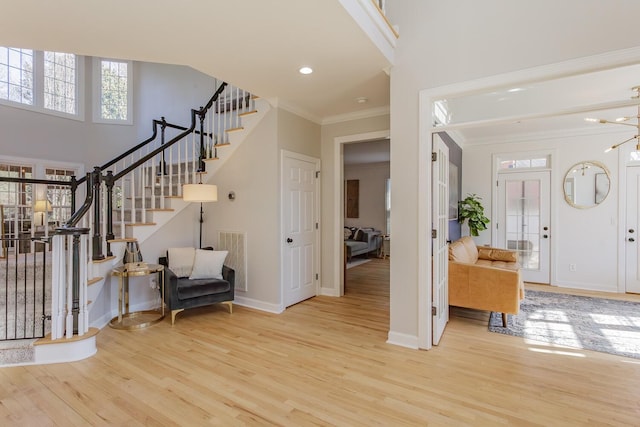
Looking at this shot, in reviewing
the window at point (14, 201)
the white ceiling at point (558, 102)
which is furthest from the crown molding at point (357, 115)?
the window at point (14, 201)

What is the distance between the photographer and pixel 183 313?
4.00 metres

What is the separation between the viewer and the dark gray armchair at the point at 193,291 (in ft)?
11.8

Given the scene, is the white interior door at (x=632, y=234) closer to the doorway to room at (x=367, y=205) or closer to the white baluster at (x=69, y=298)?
the doorway to room at (x=367, y=205)

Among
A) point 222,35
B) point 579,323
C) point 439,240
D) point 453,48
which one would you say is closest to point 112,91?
point 222,35

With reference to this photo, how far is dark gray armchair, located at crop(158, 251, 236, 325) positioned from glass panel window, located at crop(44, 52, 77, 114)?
4.28 m

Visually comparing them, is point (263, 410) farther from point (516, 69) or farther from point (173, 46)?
point (516, 69)

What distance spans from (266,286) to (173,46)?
2.86 meters

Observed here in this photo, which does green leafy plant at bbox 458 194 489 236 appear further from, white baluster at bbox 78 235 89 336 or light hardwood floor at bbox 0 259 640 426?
white baluster at bbox 78 235 89 336

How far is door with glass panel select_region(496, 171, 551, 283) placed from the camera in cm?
567

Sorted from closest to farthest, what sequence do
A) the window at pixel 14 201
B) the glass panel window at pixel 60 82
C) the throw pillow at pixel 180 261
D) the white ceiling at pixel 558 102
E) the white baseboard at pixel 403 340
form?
the white ceiling at pixel 558 102 → the white baseboard at pixel 403 340 → the throw pillow at pixel 180 261 → the window at pixel 14 201 → the glass panel window at pixel 60 82

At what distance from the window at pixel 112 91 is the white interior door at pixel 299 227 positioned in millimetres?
4524

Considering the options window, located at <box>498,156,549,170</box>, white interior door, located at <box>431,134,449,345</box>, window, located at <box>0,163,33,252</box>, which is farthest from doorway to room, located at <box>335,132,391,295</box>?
window, located at <box>0,163,33,252</box>

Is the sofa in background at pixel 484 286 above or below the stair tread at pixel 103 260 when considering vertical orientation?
below

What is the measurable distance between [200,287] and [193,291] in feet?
0.28
